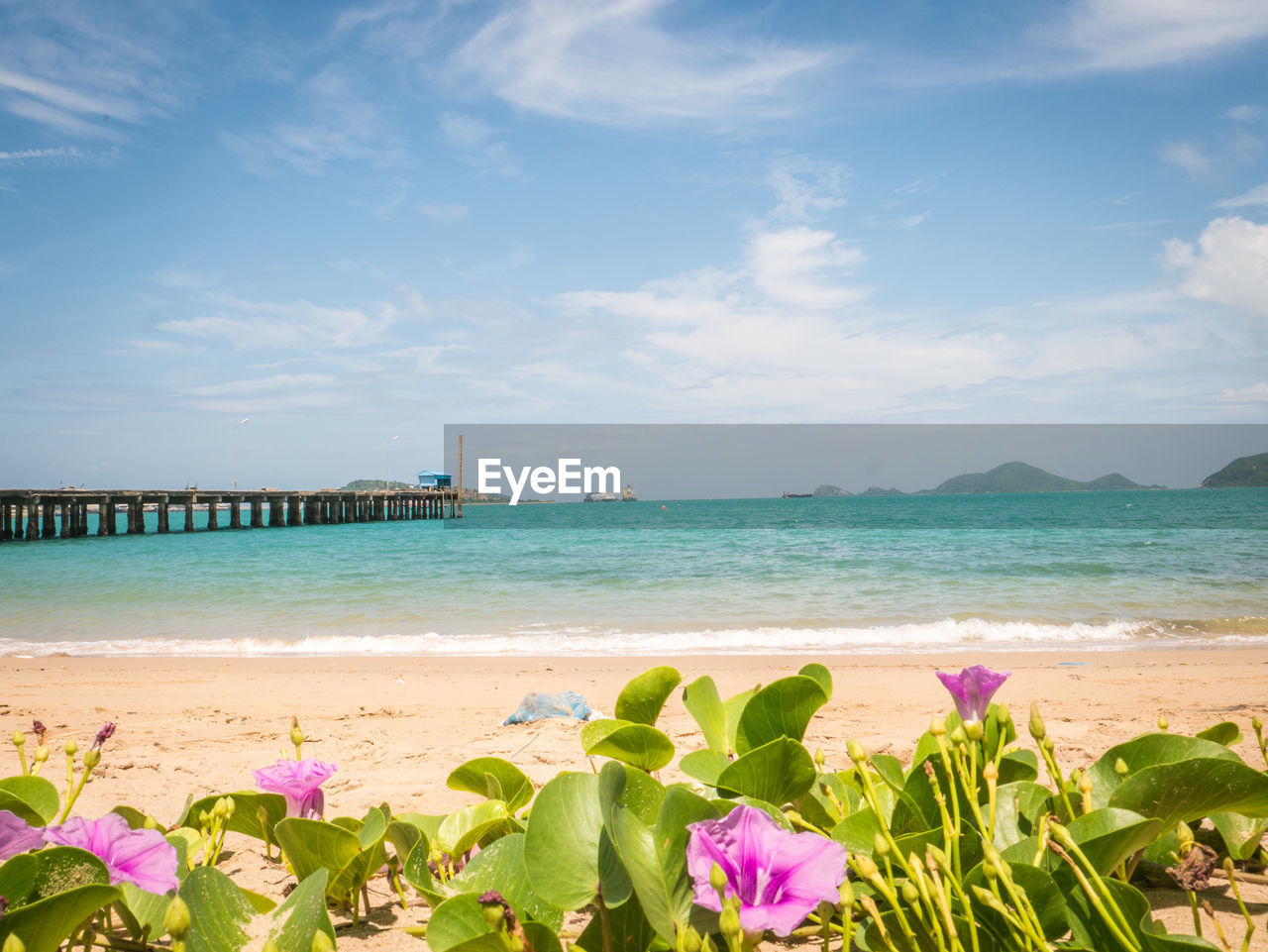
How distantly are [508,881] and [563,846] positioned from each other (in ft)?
0.43

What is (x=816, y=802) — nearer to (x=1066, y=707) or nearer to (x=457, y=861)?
(x=457, y=861)

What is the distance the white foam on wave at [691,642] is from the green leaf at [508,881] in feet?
22.8

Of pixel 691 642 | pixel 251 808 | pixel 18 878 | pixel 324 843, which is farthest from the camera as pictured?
pixel 691 642

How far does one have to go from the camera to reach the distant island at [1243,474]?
10238cm

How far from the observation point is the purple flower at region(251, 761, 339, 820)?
1151 millimetres

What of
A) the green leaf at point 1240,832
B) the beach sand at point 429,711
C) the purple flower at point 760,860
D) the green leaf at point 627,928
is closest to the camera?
the purple flower at point 760,860

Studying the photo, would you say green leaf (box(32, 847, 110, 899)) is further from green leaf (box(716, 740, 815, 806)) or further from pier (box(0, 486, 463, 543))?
pier (box(0, 486, 463, 543))

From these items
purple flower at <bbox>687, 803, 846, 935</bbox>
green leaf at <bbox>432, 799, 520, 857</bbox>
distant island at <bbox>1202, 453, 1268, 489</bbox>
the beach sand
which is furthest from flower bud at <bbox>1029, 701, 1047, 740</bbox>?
distant island at <bbox>1202, 453, 1268, 489</bbox>

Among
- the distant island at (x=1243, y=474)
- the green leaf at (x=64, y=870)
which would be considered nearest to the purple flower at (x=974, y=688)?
the green leaf at (x=64, y=870)

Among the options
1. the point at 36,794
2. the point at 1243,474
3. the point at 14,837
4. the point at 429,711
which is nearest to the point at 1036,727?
the point at 14,837

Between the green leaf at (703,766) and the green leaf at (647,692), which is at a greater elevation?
the green leaf at (647,692)

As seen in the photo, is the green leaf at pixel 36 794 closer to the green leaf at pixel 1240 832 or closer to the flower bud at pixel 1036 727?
the flower bud at pixel 1036 727

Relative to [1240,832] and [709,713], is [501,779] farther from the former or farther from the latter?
[1240,832]

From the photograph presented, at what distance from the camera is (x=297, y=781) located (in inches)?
45.3
